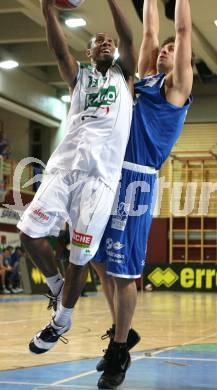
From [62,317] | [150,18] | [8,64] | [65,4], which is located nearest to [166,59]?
[150,18]

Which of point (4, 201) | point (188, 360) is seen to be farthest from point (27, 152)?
point (188, 360)

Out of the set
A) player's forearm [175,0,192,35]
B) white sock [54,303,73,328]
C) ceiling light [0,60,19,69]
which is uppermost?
ceiling light [0,60,19,69]

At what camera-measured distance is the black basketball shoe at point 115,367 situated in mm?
4590

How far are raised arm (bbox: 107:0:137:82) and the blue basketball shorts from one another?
636 mm

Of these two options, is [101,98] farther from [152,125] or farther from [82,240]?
[82,240]

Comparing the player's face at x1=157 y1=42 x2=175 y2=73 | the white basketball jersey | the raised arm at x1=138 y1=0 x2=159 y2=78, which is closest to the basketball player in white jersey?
the white basketball jersey

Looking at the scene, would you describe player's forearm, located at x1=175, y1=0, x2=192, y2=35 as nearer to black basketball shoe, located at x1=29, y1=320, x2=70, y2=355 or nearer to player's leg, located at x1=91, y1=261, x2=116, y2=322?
player's leg, located at x1=91, y1=261, x2=116, y2=322

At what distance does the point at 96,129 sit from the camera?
4672 millimetres

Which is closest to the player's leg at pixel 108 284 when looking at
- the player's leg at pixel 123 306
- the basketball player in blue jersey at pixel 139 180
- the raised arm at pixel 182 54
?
the basketball player in blue jersey at pixel 139 180

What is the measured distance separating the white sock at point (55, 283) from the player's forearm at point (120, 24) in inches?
63.3

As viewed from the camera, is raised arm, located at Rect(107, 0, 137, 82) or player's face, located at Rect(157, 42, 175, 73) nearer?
raised arm, located at Rect(107, 0, 137, 82)

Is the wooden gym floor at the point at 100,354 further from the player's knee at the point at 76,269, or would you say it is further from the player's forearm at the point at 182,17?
the player's forearm at the point at 182,17

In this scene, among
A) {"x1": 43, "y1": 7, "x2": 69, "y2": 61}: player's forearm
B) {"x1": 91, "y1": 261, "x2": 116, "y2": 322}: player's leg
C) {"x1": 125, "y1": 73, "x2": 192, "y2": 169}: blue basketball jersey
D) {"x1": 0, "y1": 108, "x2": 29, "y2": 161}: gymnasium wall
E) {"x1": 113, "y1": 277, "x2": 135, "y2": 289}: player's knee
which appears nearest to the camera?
{"x1": 43, "y1": 7, "x2": 69, "y2": 61}: player's forearm

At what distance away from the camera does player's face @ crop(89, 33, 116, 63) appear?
15.4 feet
